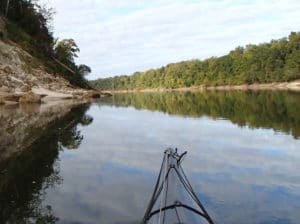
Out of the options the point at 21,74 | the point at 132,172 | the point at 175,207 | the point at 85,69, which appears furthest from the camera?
the point at 85,69

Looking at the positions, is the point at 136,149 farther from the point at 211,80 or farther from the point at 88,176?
the point at 211,80

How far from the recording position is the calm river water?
9.84 m

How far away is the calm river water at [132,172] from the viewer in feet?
32.3

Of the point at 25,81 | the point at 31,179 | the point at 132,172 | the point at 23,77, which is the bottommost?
the point at 132,172

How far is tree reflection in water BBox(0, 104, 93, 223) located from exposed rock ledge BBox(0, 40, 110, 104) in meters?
31.4

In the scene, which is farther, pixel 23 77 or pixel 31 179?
pixel 23 77

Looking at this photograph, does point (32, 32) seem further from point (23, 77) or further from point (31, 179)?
point (31, 179)

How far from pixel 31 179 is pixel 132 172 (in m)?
3.45

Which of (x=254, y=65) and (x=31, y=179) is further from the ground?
(x=254, y=65)

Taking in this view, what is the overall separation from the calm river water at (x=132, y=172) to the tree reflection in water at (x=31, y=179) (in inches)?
1.0

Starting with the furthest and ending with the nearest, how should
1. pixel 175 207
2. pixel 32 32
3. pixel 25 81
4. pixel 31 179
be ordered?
1. pixel 32 32
2. pixel 25 81
3. pixel 31 179
4. pixel 175 207

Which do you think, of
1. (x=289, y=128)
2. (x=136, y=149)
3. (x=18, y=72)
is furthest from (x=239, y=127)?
(x=18, y=72)

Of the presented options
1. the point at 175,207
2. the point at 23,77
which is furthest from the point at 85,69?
the point at 175,207

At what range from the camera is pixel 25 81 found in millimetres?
58062
